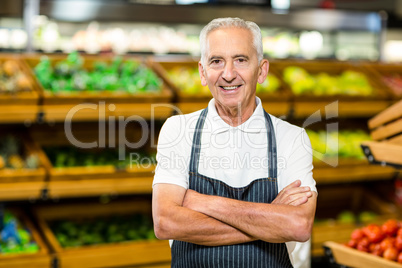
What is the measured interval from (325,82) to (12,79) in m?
2.89

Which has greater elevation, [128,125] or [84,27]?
[84,27]

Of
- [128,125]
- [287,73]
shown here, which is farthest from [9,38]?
[287,73]

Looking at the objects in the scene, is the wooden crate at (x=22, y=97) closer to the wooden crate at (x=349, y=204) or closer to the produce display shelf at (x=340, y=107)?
the produce display shelf at (x=340, y=107)

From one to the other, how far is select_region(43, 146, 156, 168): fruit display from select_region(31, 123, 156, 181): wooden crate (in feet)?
0.16

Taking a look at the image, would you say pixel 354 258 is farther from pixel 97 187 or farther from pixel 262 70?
pixel 97 187

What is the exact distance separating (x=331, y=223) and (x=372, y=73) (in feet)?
5.59

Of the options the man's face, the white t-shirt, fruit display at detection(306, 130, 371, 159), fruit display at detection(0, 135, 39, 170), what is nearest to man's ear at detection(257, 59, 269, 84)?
the man's face

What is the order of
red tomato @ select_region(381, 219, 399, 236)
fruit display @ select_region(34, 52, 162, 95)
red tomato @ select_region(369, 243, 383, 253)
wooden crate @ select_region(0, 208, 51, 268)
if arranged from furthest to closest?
fruit display @ select_region(34, 52, 162, 95), wooden crate @ select_region(0, 208, 51, 268), red tomato @ select_region(381, 219, 399, 236), red tomato @ select_region(369, 243, 383, 253)

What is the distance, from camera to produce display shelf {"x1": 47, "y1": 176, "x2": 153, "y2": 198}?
12.3 ft

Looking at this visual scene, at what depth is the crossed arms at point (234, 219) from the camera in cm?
182

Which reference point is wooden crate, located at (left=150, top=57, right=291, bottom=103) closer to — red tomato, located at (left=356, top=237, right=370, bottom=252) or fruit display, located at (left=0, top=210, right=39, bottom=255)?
fruit display, located at (left=0, top=210, right=39, bottom=255)

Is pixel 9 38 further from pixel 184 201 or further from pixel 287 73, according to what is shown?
pixel 184 201

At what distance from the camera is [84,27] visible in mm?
5688

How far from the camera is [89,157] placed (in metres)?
4.16
